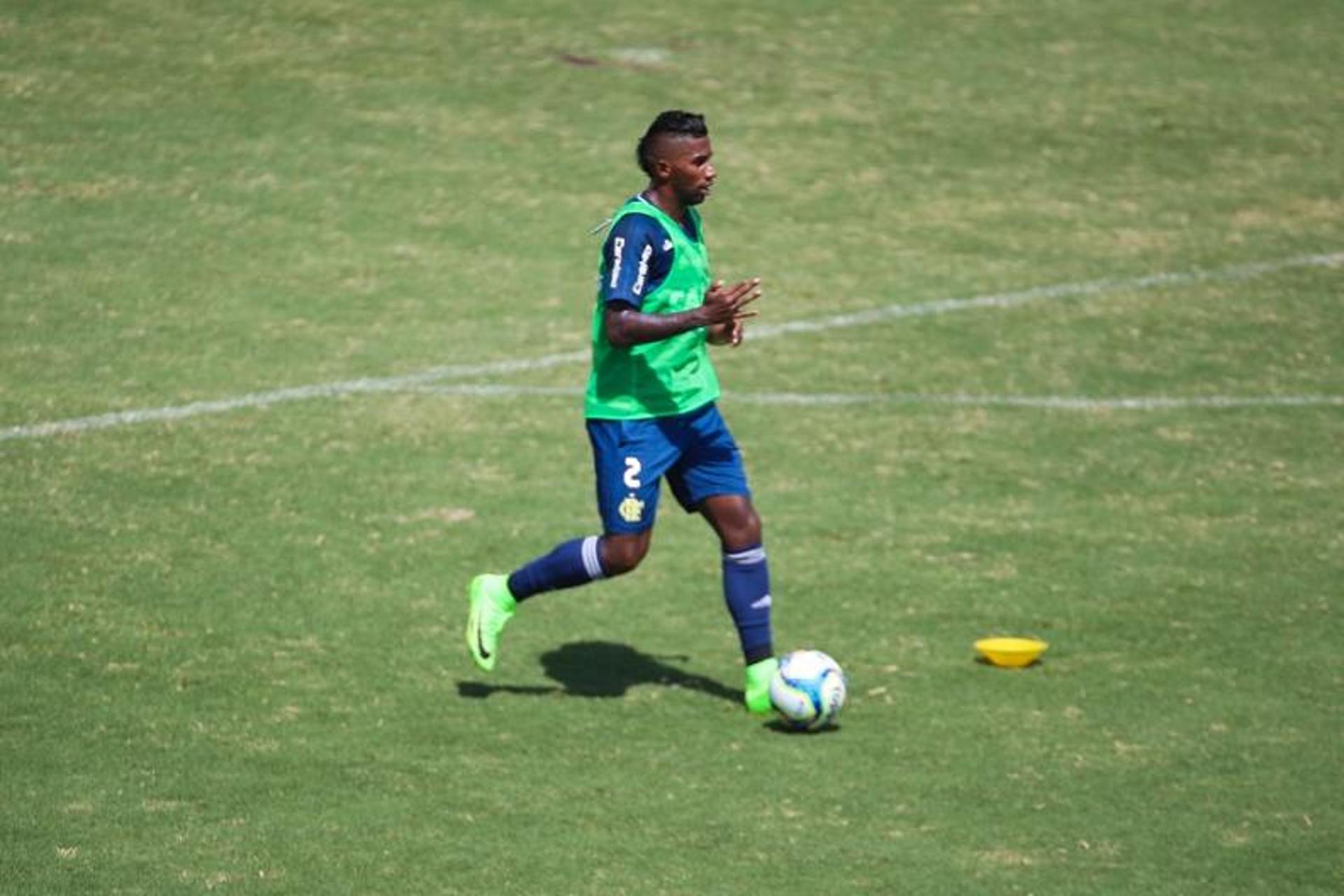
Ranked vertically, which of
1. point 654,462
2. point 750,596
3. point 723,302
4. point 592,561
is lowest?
point 750,596

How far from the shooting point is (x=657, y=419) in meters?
9.17

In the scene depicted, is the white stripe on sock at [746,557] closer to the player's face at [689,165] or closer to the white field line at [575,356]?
the player's face at [689,165]

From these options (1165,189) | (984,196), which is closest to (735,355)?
(984,196)

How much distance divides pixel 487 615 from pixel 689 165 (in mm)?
2032

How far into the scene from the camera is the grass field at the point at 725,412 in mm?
8141

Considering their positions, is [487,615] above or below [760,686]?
above

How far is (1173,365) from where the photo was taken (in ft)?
45.9

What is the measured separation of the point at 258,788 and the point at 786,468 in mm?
4693

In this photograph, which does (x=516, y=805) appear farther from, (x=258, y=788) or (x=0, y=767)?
(x=0, y=767)

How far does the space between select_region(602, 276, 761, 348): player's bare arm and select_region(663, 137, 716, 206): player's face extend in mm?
522

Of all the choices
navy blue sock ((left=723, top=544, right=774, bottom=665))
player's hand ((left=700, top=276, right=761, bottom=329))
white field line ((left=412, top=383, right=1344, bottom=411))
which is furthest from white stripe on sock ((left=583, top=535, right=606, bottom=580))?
white field line ((left=412, top=383, right=1344, bottom=411))

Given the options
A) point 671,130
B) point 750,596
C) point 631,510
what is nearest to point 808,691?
point 750,596

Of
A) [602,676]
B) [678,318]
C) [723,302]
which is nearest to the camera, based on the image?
[723,302]

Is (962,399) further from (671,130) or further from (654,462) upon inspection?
(671,130)
